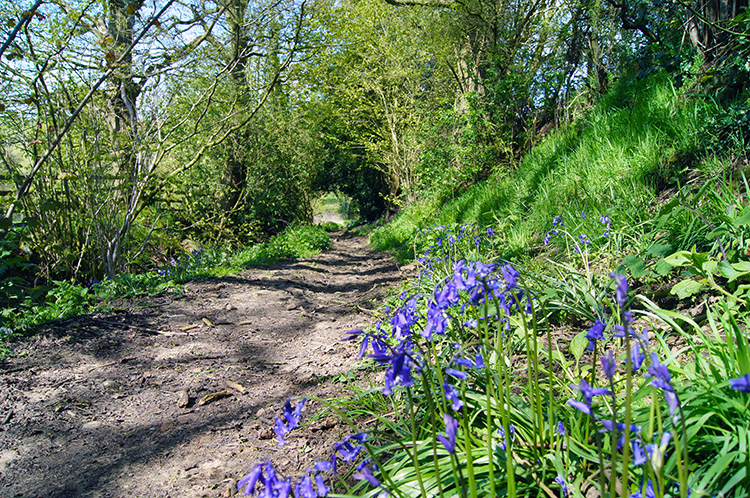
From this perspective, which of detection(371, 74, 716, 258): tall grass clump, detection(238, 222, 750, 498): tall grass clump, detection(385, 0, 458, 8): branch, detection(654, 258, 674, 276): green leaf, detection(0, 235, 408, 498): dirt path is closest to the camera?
detection(238, 222, 750, 498): tall grass clump

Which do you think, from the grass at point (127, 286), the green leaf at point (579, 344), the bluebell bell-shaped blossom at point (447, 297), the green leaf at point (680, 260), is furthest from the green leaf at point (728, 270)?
the grass at point (127, 286)

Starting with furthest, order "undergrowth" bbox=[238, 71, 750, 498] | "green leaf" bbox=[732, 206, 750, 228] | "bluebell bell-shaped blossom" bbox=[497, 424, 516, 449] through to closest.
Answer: "green leaf" bbox=[732, 206, 750, 228] < "bluebell bell-shaped blossom" bbox=[497, 424, 516, 449] < "undergrowth" bbox=[238, 71, 750, 498]

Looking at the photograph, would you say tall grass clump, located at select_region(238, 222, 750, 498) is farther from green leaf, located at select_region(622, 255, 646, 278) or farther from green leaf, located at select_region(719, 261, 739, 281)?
green leaf, located at select_region(622, 255, 646, 278)

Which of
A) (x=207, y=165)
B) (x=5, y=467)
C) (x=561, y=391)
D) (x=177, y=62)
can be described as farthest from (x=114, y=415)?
(x=207, y=165)

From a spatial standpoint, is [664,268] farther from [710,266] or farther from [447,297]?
[447,297]

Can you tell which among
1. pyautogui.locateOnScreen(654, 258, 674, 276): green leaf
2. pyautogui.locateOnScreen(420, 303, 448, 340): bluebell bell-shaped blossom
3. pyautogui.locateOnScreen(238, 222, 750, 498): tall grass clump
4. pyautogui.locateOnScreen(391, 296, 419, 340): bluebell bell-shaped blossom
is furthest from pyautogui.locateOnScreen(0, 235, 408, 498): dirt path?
pyautogui.locateOnScreen(654, 258, 674, 276): green leaf

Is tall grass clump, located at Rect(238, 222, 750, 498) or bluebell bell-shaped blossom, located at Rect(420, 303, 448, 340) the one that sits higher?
bluebell bell-shaped blossom, located at Rect(420, 303, 448, 340)

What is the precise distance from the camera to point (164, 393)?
247 centimetres

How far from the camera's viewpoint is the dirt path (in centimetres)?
170

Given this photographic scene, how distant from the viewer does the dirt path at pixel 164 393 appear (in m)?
1.70

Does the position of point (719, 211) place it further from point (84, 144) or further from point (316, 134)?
point (316, 134)

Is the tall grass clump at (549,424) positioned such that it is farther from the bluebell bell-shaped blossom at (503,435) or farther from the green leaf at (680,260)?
the green leaf at (680,260)

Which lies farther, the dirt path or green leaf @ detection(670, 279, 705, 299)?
green leaf @ detection(670, 279, 705, 299)

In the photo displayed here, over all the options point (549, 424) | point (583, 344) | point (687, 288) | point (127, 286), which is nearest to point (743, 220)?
point (687, 288)
